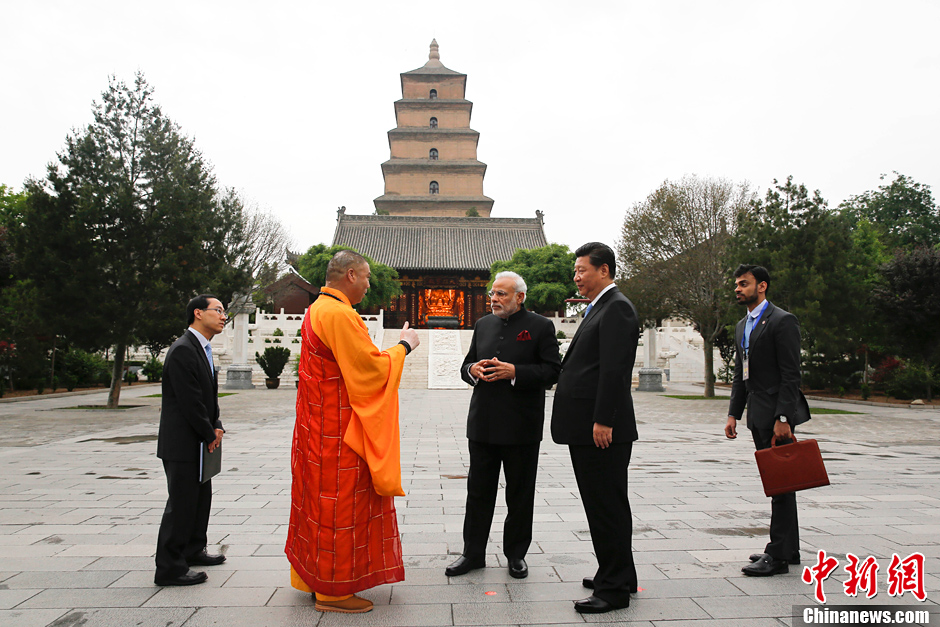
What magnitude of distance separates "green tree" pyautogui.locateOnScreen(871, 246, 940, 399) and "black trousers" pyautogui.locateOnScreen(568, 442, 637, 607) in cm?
1713

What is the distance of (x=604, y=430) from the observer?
302 centimetres

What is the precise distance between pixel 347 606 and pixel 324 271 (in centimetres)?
2884

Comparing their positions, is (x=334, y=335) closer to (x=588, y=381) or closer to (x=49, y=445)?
(x=588, y=381)

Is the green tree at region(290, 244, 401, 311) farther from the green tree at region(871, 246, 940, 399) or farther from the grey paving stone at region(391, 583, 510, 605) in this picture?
the grey paving stone at region(391, 583, 510, 605)

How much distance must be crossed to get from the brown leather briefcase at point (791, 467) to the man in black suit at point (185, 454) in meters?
3.07

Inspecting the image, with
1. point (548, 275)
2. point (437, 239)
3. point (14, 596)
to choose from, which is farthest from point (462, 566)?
point (437, 239)

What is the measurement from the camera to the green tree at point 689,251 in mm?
17016

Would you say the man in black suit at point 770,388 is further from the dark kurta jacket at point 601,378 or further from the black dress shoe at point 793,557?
the dark kurta jacket at point 601,378

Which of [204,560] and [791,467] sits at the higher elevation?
[791,467]

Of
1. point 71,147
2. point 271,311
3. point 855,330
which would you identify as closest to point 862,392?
point 855,330

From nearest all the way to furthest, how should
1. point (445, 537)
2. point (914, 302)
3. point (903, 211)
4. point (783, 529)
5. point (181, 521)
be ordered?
1. point (181, 521)
2. point (783, 529)
3. point (445, 537)
4. point (914, 302)
5. point (903, 211)

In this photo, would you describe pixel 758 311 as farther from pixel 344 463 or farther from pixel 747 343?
pixel 344 463

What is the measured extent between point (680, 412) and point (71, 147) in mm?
14359

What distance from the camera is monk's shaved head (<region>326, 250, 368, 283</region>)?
3.23 meters
